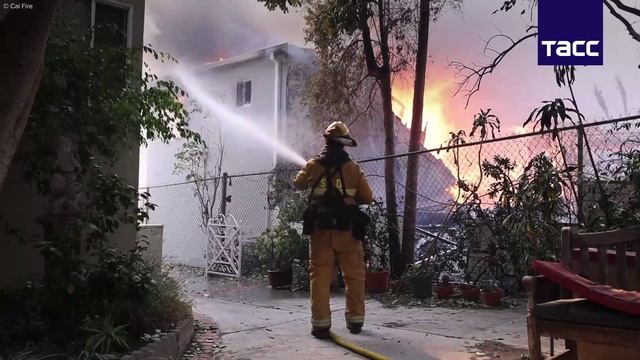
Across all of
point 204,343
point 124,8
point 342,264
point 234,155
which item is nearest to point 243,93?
point 234,155

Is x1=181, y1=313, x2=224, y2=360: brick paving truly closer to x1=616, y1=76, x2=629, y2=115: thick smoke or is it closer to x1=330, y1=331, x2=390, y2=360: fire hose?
x1=330, y1=331, x2=390, y2=360: fire hose

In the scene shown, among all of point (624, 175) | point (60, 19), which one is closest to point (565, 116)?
point (624, 175)

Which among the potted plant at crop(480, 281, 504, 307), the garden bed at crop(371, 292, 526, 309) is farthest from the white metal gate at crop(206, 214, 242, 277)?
the potted plant at crop(480, 281, 504, 307)

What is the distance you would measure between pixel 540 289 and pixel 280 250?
19.5 ft

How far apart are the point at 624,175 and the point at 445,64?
5848mm

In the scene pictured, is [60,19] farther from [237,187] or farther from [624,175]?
[237,187]

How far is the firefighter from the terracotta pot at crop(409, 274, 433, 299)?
2188 mm

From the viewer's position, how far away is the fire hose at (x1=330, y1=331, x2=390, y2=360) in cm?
405

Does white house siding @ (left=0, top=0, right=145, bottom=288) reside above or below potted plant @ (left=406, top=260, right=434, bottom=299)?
above

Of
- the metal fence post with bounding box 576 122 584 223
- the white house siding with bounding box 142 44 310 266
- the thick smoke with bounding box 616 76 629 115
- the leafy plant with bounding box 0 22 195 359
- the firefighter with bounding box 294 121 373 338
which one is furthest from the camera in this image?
the white house siding with bounding box 142 44 310 266

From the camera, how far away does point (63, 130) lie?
169 inches

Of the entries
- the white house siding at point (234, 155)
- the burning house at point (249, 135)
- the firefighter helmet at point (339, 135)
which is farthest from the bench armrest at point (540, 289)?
the white house siding at point (234, 155)

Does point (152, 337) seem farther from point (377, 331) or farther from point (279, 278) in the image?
point (279, 278)

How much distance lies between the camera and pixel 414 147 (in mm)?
8289
